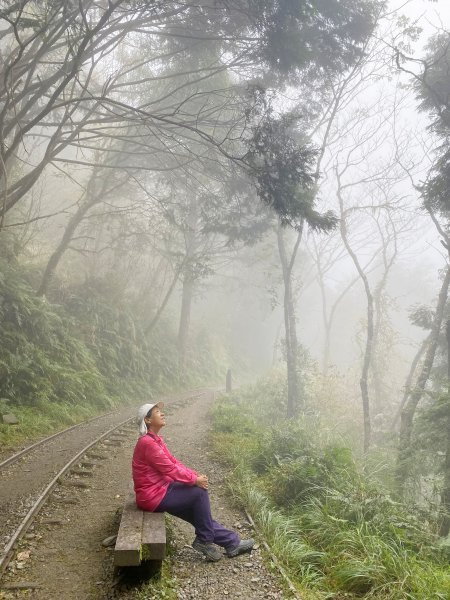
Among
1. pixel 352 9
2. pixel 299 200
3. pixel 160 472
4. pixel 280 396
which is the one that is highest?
pixel 352 9

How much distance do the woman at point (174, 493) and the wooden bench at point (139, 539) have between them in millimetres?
182

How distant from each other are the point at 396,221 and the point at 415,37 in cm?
1323

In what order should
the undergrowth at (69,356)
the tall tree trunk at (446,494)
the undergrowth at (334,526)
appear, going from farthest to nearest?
the undergrowth at (69,356) → the tall tree trunk at (446,494) → the undergrowth at (334,526)

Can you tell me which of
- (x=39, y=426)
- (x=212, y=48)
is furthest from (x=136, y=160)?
(x=39, y=426)

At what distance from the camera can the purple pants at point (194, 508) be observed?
15.4ft

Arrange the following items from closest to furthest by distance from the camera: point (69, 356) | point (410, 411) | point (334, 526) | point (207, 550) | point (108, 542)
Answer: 1. point (207, 550)
2. point (108, 542)
3. point (334, 526)
4. point (410, 411)
5. point (69, 356)

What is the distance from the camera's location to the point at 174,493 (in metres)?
4.77

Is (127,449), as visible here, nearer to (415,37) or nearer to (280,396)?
(280,396)

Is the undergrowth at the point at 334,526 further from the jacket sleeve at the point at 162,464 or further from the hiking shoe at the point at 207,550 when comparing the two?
the jacket sleeve at the point at 162,464

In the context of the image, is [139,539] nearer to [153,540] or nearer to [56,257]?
[153,540]

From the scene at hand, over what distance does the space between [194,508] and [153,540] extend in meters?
0.76

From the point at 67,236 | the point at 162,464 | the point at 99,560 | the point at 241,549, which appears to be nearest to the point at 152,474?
the point at 162,464

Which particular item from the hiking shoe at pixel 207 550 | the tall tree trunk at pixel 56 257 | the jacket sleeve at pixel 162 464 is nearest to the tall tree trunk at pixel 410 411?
the hiking shoe at pixel 207 550

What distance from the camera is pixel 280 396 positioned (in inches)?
805
